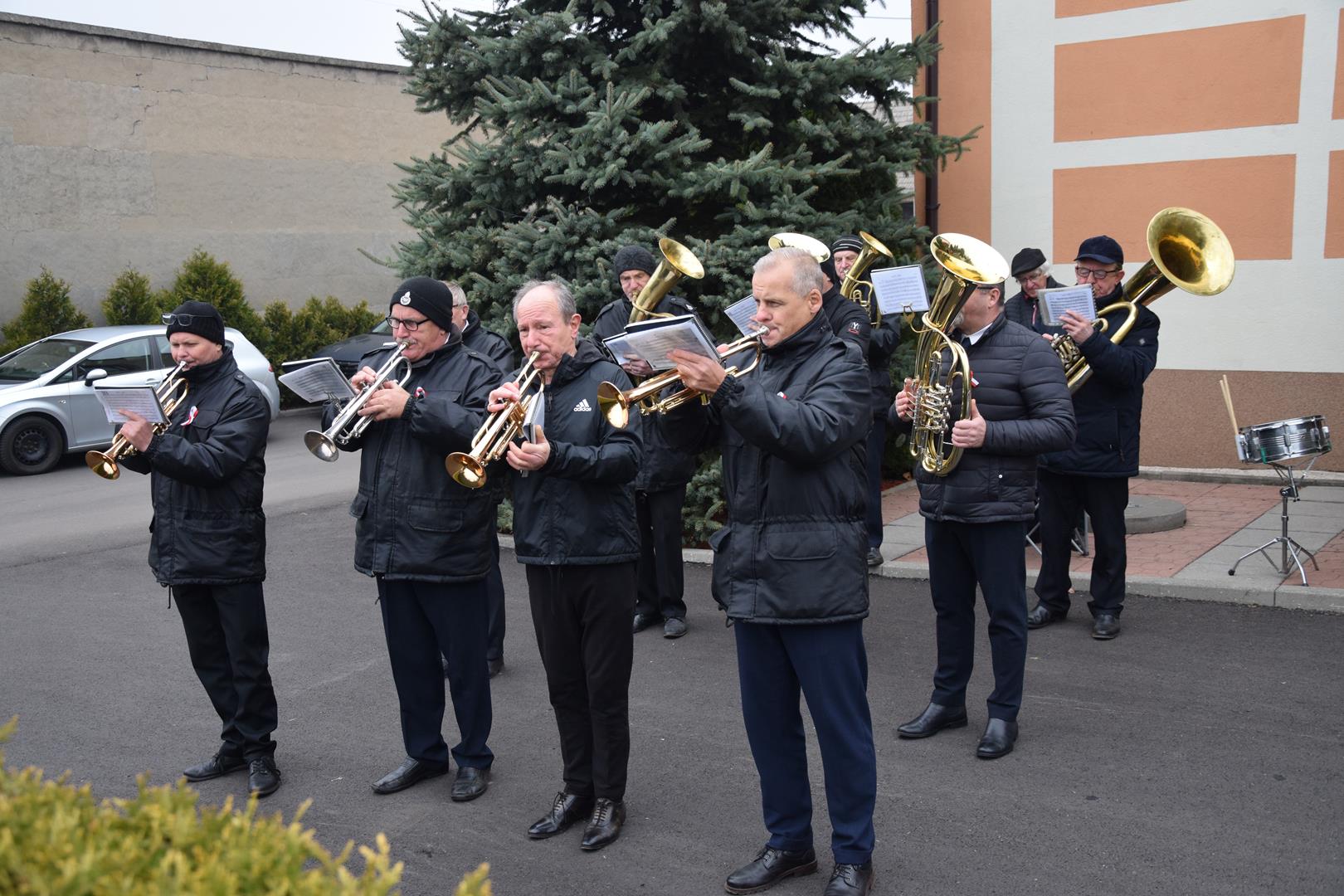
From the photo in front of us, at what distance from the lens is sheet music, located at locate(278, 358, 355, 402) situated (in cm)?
488

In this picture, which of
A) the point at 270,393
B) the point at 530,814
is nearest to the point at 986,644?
the point at 530,814

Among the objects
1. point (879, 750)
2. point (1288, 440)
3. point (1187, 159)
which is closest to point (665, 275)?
point (879, 750)

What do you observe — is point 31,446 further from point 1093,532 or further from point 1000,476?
point 1000,476

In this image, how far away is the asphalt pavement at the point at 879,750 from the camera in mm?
4254

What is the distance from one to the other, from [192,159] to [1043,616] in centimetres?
1750

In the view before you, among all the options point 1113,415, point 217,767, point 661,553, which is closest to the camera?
point 217,767

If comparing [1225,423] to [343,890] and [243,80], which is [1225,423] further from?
[243,80]

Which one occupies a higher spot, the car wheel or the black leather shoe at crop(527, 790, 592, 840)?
the car wheel

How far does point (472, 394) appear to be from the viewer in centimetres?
493

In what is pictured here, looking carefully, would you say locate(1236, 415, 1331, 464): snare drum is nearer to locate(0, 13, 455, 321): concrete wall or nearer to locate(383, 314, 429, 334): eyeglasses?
locate(383, 314, 429, 334): eyeglasses

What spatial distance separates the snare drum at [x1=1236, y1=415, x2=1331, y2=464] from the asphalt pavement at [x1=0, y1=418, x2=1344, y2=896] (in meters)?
0.92

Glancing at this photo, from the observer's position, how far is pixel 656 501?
23.4 ft

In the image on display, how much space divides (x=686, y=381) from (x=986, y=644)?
3719mm

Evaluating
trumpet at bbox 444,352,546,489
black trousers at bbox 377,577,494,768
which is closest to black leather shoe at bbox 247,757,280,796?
black trousers at bbox 377,577,494,768
